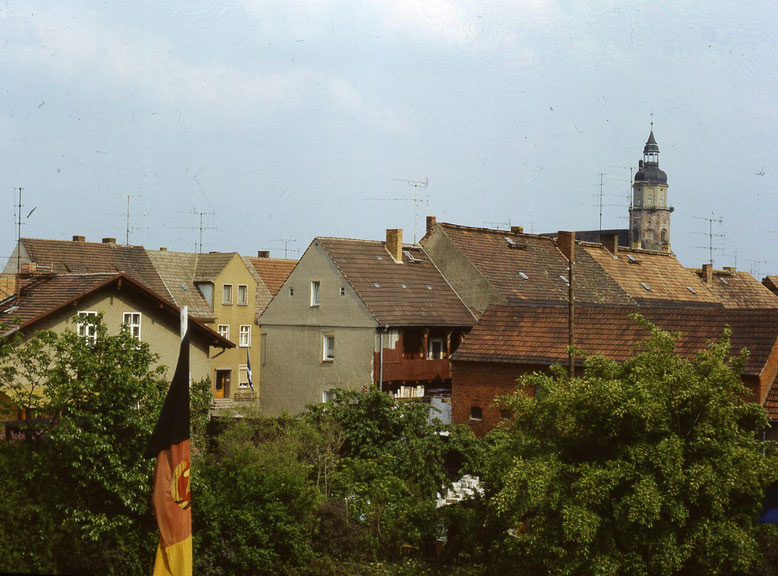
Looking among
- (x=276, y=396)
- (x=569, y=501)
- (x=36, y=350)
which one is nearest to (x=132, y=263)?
(x=276, y=396)

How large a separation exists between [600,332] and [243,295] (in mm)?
28710

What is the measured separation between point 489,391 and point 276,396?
13.3 m

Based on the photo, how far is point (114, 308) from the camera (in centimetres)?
3466

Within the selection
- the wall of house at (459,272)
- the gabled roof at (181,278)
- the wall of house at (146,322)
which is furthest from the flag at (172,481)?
the gabled roof at (181,278)

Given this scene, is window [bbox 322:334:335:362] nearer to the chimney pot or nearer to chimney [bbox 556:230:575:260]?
the chimney pot

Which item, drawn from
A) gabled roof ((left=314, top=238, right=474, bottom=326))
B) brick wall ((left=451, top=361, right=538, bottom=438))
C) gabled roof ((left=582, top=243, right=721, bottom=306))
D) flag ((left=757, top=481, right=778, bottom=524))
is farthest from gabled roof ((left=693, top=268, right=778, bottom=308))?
flag ((left=757, top=481, right=778, bottom=524))

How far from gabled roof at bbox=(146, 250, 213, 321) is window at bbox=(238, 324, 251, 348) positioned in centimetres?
267

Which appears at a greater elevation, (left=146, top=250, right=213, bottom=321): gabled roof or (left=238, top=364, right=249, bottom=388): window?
(left=146, top=250, right=213, bottom=321): gabled roof

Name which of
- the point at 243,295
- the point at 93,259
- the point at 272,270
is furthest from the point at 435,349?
the point at 272,270

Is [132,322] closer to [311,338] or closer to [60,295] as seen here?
[60,295]

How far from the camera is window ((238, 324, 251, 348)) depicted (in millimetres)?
58156

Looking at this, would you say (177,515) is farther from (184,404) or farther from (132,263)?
(132,263)

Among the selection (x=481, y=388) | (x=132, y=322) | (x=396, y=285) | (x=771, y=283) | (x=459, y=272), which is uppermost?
(x=771, y=283)

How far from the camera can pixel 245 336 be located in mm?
58562
